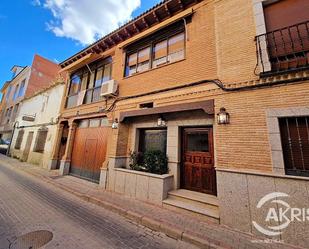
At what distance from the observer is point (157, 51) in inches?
271

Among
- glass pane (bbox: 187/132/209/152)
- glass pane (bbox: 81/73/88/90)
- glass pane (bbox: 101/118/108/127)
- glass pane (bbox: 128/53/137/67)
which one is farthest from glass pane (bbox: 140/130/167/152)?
glass pane (bbox: 81/73/88/90)

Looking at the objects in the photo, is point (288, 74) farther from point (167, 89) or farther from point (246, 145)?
point (167, 89)

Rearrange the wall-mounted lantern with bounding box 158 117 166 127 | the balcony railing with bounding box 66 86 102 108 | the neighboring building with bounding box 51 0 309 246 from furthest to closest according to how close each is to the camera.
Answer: the balcony railing with bounding box 66 86 102 108, the wall-mounted lantern with bounding box 158 117 166 127, the neighboring building with bounding box 51 0 309 246

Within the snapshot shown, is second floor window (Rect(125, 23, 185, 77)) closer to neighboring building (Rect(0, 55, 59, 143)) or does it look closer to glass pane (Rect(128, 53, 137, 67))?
glass pane (Rect(128, 53, 137, 67))

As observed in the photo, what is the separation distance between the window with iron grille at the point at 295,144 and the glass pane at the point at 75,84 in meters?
11.6

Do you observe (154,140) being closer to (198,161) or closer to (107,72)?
(198,161)

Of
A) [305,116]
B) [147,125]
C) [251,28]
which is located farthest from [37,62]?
[305,116]

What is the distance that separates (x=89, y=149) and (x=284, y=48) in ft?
30.0

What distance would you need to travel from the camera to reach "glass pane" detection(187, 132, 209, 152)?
5312 mm

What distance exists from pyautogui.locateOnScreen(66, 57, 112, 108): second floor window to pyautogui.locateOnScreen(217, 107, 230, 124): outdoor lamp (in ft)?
21.9

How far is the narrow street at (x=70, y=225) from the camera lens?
10.3 ft

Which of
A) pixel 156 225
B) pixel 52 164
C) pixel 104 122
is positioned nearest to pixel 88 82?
pixel 104 122

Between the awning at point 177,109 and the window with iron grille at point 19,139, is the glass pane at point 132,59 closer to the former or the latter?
the awning at point 177,109

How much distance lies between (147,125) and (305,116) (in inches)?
196
